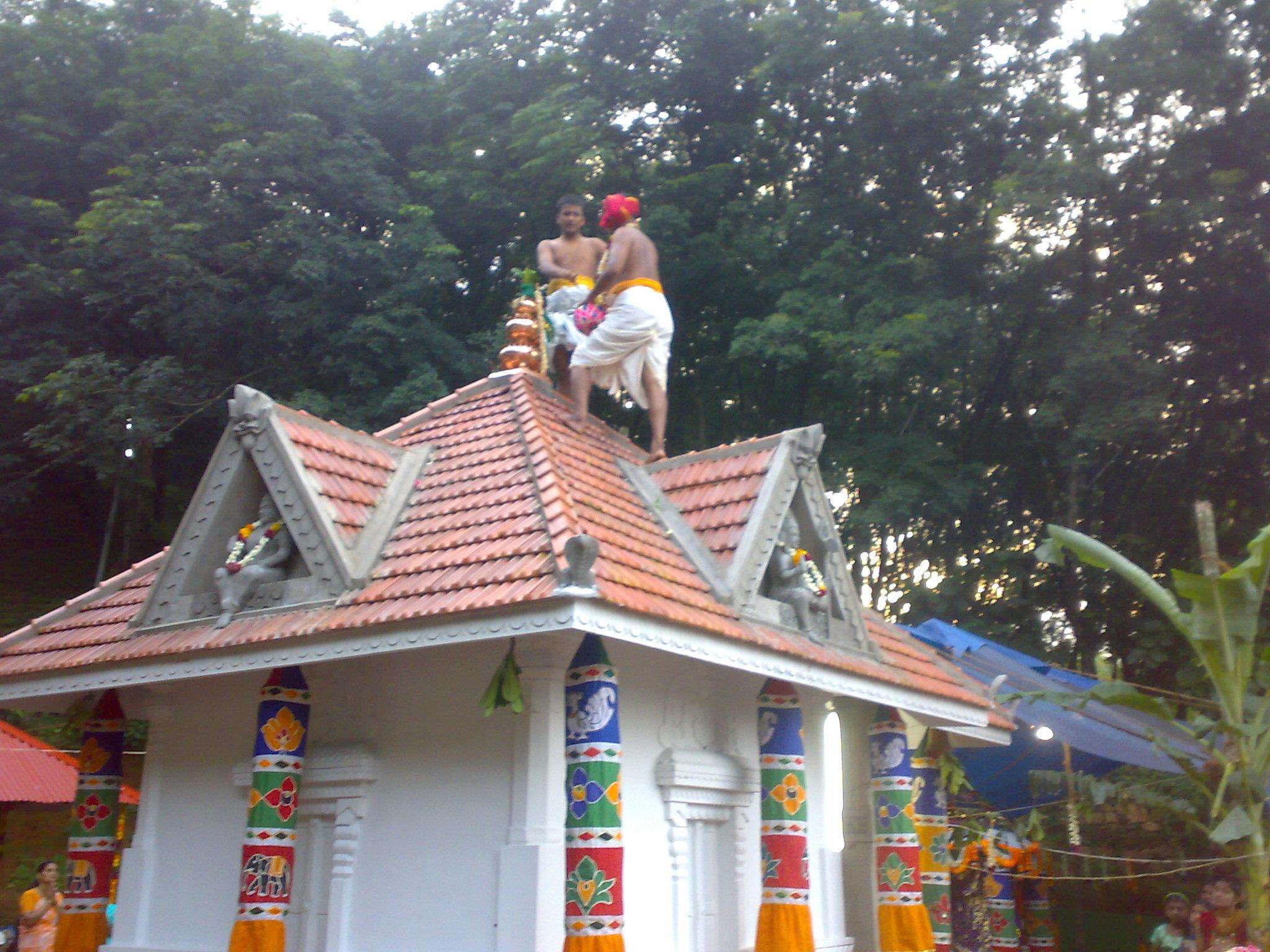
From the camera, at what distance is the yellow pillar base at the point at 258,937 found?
21.6 feet

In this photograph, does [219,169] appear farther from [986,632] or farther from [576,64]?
[986,632]

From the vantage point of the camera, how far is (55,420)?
1791 cm

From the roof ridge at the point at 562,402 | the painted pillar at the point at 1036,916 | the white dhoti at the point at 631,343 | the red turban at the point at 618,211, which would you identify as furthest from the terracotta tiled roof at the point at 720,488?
the painted pillar at the point at 1036,916

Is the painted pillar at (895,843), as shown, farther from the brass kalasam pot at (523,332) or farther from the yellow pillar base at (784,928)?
the brass kalasam pot at (523,332)

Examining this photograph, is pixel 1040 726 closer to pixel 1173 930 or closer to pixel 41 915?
pixel 1173 930

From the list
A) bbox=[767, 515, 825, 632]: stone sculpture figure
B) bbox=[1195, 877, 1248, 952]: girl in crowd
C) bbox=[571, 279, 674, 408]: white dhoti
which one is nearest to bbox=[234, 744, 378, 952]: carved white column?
bbox=[767, 515, 825, 632]: stone sculpture figure

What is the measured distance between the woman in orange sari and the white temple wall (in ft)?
11.6

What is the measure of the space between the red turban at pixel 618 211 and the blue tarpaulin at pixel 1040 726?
5.64 m

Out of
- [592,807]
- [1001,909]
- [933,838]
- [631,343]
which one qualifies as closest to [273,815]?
[592,807]

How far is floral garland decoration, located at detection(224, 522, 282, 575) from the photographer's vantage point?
23.5 feet

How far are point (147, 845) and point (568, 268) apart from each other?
208 inches

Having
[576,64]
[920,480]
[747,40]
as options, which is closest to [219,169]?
[576,64]

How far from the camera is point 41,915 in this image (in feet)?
36.0

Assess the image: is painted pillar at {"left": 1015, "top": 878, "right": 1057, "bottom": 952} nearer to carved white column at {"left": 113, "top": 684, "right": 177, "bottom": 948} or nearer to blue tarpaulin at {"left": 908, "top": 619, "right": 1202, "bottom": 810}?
blue tarpaulin at {"left": 908, "top": 619, "right": 1202, "bottom": 810}
